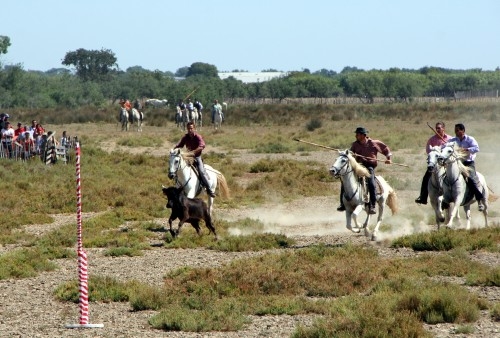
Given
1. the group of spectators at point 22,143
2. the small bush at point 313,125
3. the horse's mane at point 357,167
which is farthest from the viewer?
the small bush at point 313,125

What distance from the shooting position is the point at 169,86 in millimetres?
105375

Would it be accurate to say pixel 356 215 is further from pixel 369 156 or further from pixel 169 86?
pixel 169 86

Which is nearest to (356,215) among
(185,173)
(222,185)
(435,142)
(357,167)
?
(357,167)

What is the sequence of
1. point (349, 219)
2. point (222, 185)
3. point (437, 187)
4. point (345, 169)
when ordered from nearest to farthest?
point (345, 169)
point (349, 219)
point (437, 187)
point (222, 185)

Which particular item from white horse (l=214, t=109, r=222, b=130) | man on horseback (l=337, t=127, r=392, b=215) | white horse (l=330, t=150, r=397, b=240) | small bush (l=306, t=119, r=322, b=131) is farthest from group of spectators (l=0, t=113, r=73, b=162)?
small bush (l=306, t=119, r=322, b=131)

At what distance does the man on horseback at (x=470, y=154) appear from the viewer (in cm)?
2325

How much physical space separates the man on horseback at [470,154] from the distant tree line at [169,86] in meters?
73.1

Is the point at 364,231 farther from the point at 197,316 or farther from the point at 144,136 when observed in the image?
the point at 144,136

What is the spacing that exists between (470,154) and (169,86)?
83279mm

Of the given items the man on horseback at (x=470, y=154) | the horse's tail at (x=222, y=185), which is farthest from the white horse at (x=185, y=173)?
the man on horseback at (x=470, y=154)

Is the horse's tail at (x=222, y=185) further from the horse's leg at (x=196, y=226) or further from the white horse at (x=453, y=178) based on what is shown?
the white horse at (x=453, y=178)

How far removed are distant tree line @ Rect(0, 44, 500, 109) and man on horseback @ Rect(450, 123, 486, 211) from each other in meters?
73.1

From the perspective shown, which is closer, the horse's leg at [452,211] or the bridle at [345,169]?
the bridle at [345,169]

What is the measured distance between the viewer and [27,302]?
17359 mm
